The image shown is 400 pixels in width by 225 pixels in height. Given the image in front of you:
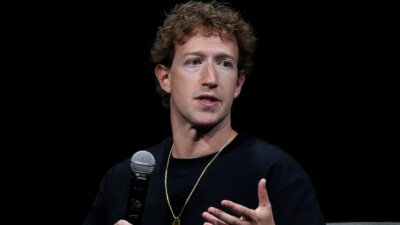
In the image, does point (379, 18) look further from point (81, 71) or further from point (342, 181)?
point (81, 71)

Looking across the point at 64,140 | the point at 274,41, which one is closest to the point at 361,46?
the point at 274,41

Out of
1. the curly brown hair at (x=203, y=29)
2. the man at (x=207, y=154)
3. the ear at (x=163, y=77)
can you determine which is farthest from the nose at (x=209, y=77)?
the ear at (x=163, y=77)

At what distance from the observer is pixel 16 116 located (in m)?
2.98

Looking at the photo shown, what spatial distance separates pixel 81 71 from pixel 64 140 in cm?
36

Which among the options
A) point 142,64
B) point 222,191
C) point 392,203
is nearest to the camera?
point 222,191

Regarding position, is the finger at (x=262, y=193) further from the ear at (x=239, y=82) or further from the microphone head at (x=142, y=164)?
the ear at (x=239, y=82)

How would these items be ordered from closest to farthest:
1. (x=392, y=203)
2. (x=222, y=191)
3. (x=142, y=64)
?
(x=222, y=191)
(x=392, y=203)
(x=142, y=64)

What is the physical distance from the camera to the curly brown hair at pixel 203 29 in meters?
2.11

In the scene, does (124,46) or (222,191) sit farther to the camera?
(124,46)

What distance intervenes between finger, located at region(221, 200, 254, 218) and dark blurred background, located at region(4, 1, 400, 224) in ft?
4.93

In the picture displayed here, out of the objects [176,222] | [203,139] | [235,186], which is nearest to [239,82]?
[203,139]

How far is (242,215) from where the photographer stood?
151 centimetres

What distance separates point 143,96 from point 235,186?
48.8 inches

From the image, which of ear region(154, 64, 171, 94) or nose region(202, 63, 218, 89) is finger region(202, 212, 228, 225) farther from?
ear region(154, 64, 171, 94)
